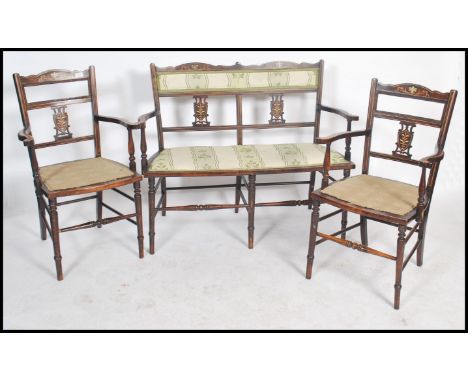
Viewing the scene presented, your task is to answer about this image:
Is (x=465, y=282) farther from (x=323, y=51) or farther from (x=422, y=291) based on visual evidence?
(x=323, y=51)

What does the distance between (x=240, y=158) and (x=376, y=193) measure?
3.13 ft

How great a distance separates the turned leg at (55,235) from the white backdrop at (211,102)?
47.2 inches

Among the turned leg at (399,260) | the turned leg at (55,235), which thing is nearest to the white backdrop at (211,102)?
the turned leg at (55,235)

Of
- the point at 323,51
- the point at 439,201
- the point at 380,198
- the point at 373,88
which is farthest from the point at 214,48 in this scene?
the point at 439,201

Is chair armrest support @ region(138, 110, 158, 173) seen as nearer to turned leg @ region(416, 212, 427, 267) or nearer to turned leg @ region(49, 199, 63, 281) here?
turned leg @ region(49, 199, 63, 281)

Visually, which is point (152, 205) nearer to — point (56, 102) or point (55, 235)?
point (55, 235)

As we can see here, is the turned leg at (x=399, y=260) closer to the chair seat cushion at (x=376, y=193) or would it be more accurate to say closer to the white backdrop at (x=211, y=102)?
the chair seat cushion at (x=376, y=193)

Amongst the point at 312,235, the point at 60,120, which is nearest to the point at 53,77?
the point at 60,120

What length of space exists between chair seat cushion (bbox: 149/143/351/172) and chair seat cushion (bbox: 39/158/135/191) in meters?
0.23

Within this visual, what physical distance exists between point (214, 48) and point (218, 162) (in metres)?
1.04

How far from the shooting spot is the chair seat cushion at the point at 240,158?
3.61m

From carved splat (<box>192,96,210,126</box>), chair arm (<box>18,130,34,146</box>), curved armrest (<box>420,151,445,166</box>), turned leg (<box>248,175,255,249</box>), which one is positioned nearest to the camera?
curved armrest (<box>420,151,445,166</box>)

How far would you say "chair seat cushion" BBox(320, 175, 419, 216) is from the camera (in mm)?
3043

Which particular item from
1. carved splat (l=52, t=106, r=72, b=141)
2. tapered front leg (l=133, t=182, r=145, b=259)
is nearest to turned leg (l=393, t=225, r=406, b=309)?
tapered front leg (l=133, t=182, r=145, b=259)
